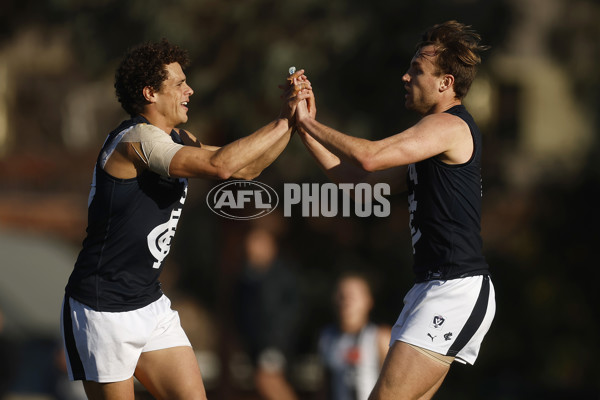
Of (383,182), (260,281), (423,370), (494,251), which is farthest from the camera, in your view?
(494,251)

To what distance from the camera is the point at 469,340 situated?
16.0ft

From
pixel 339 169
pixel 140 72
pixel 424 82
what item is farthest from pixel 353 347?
pixel 140 72

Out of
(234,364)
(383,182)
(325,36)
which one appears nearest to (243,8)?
(325,36)

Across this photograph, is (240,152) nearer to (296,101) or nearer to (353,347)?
(296,101)

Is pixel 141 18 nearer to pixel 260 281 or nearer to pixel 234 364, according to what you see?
pixel 260 281

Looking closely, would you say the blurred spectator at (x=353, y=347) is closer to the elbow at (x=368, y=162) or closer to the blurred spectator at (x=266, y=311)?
the blurred spectator at (x=266, y=311)

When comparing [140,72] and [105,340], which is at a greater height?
[140,72]

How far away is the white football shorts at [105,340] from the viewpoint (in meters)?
4.80

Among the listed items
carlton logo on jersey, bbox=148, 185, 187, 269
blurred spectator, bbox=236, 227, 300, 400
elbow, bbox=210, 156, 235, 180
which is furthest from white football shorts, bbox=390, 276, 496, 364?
blurred spectator, bbox=236, 227, 300, 400

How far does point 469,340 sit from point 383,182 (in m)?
1.16

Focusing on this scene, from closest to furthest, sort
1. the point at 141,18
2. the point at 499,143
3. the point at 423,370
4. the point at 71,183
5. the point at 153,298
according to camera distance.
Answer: the point at 423,370 < the point at 153,298 < the point at 141,18 < the point at 499,143 < the point at 71,183

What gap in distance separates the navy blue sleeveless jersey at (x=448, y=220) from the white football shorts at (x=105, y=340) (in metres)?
1.55

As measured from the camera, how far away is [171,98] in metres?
5.08

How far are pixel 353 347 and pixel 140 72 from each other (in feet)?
10.3
